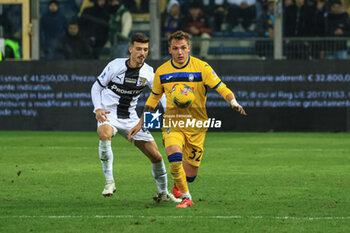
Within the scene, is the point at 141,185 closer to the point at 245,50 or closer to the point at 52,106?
the point at 52,106

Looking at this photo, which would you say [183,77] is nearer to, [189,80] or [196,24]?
[189,80]

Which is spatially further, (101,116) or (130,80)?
(130,80)

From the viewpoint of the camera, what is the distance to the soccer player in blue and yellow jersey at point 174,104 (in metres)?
7.94

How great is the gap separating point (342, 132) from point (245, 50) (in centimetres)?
326

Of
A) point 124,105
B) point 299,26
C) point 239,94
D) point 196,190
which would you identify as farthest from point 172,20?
point 124,105

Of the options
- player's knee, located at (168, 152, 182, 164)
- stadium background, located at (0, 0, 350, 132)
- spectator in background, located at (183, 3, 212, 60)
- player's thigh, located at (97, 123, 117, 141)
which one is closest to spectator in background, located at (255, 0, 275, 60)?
stadium background, located at (0, 0, 350, 132)

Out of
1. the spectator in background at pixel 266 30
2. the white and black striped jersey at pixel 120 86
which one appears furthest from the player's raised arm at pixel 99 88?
the spectator in background at pixel 266 30

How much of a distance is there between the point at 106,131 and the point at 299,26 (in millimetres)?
11672

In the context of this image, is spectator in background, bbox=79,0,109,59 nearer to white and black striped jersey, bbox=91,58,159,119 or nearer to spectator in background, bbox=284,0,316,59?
spectator in background, bbox=284,0,316,59

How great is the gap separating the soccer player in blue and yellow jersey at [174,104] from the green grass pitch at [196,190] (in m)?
0.43

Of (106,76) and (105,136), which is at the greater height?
(106,76)

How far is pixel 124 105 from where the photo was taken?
29.7 ft

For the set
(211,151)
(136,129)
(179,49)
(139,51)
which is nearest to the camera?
(179,49)

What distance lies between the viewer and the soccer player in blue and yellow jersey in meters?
7.94
